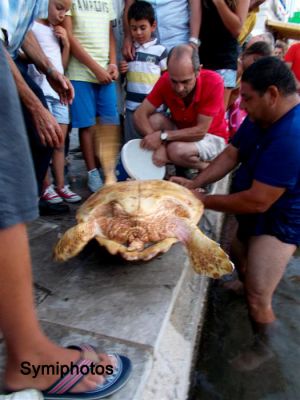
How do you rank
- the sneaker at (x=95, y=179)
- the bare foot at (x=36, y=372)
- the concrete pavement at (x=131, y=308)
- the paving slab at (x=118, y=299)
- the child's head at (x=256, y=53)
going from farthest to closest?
the child's head at (x=256, y=53)
the sneaker at (x=95, y=179)
the paving slab at (x=118, y=299)
the concrete pavement at (x=131, y=308)
the bare foot at (x=36, y=372)

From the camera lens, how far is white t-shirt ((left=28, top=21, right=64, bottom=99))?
2.74 m

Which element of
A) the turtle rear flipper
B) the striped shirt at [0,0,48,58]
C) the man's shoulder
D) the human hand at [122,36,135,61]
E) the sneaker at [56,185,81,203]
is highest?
the striped shirt at [0,0,48,58]

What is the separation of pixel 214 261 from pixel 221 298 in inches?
34.8

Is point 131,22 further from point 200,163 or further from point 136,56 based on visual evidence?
point 200,163

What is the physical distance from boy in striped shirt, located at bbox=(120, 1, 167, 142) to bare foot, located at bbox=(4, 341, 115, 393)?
2859mm

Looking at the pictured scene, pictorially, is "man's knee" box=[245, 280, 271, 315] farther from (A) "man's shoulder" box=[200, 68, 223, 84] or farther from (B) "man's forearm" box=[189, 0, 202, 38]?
(B) "man's forearm" box=[189, 0, 202, 38]

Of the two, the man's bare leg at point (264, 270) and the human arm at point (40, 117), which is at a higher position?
the human arm at point (40, 117)

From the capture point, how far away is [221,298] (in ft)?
8.45

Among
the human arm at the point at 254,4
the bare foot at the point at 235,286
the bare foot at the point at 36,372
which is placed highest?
the human arm at the point at 254,4

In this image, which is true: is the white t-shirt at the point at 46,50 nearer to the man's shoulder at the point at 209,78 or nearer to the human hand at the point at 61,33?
the human hand at the point at 61,33

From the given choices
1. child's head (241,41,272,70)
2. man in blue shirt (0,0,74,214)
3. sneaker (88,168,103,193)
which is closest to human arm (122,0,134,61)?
sneaker (88,168,103,193)

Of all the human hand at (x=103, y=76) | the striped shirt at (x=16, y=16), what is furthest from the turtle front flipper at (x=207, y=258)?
the human hand at (x=103, y=76)

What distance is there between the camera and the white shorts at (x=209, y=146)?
310cm

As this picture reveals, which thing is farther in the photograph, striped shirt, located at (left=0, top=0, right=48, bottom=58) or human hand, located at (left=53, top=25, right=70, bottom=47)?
human hand, located at (left=53, top=25, right=70, bottom=47)
